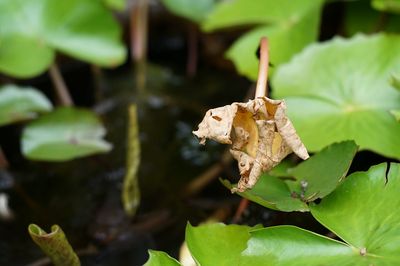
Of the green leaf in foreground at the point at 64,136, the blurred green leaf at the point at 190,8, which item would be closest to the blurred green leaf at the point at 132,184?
the green leaf in foreground at the point at 64,136

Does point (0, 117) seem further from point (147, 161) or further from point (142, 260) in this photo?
point (142, 260)

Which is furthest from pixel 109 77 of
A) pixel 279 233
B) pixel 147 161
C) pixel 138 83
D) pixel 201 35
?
pixel 279 233

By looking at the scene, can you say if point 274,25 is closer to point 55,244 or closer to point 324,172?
point 324,172

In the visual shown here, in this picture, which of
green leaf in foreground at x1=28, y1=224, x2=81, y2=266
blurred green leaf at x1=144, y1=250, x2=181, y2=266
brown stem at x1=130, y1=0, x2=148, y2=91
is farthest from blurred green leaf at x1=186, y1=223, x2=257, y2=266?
brown stem at x1=130, y1=0, x2=148, y2=91

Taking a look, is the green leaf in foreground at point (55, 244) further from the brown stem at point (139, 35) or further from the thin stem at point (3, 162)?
the brown stem at point (139, 35)

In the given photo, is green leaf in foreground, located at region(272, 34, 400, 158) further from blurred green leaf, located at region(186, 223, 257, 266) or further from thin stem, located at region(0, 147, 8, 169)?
thin stem, located at region(0, 147, 8, 169)

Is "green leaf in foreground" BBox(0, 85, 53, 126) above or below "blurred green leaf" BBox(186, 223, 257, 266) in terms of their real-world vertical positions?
below

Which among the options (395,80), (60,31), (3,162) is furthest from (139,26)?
(395,80)
